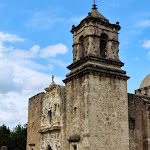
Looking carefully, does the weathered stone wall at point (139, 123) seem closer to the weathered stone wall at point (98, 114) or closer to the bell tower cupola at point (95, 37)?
the weathered stone wall at point (98, 114)

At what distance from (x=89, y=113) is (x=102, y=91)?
1.44 metres

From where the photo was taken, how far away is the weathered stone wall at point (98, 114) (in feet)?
41.4

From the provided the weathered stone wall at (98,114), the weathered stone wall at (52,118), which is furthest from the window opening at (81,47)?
the weathered stone wall at (52,118)

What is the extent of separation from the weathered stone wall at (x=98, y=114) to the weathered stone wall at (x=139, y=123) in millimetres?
1132

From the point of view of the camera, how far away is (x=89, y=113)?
497 inches

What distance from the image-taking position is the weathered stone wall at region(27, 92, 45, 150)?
18.6m

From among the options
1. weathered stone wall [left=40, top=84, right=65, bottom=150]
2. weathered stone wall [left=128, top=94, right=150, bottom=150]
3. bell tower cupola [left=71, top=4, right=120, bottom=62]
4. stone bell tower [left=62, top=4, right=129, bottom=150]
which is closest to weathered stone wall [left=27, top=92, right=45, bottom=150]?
weathered stone wall [left=40, top=84, right=65, bottom=150]

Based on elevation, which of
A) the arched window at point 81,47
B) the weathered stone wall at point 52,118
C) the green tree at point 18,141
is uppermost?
the arched window at point 81,47

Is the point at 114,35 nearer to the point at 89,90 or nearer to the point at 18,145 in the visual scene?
the point at 89,90

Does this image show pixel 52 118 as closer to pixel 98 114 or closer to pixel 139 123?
pixel 98 114

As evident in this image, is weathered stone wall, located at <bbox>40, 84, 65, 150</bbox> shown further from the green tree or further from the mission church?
the green tree

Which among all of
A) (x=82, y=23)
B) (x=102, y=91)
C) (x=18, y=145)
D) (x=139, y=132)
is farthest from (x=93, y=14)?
(x=18, y=145)

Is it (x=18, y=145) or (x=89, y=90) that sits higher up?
(x=89, y=90)

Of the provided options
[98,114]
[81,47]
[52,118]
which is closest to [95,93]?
[98,114]
